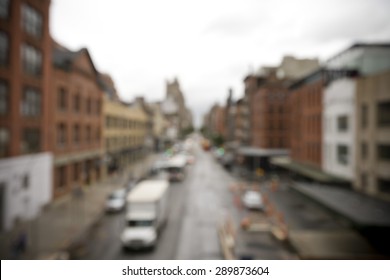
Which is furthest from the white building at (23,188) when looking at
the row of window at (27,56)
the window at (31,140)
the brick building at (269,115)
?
the brick building at (269,115)

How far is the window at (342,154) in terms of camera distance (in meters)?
16.2

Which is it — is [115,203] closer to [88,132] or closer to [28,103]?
[28,103]

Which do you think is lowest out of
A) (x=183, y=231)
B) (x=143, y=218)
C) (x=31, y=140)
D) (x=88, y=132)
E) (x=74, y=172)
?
(x=183, y=231)

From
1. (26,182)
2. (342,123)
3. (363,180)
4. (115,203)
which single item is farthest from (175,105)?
(342,123)

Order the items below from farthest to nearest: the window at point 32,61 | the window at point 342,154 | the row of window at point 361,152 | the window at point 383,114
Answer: the window at point 342,154 → the row of window at point 361,152 → the window at point 383,114 → the window at point 32,61

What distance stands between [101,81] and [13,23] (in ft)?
6.88

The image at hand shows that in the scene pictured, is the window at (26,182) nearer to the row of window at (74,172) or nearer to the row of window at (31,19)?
the row of window at (74,172)

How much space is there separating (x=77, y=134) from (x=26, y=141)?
2.62m

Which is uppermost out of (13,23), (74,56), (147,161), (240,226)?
(13,23)

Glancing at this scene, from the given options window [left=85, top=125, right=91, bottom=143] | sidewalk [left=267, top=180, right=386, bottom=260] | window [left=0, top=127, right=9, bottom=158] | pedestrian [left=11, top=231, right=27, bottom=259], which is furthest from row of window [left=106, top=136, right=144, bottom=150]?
sidewalk [left=267, top=180, right=386, bottom=260]

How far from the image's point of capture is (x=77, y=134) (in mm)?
6875

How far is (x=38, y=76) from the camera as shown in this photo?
758 centimetres
